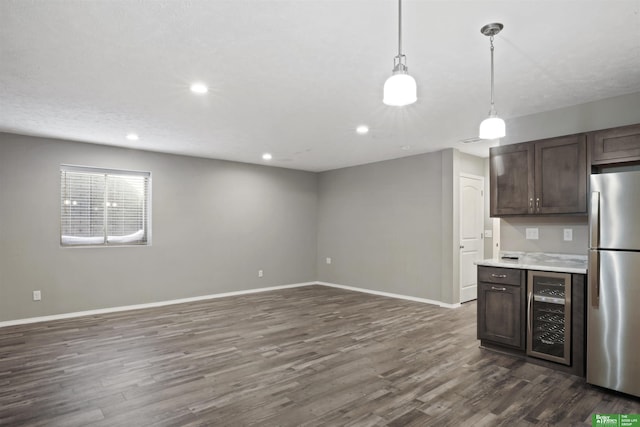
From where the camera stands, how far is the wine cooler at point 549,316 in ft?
10.7

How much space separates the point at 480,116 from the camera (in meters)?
4.14

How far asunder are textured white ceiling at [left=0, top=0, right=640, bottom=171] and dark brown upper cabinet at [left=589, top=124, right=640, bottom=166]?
16.3 inches

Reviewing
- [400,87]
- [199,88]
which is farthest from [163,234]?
[400,87]

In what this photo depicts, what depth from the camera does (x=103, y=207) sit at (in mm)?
5668

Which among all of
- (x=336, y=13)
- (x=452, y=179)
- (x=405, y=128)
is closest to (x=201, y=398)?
(x=336, y=13)

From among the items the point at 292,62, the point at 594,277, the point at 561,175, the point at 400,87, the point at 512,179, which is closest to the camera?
the point at 400,87

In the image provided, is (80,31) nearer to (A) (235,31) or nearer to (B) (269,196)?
(A) (235,31)

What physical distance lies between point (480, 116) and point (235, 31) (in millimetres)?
2982

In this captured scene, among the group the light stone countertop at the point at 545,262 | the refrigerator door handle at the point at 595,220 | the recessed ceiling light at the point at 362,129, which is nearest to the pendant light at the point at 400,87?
the refrigerator door handle at the point at 595,220

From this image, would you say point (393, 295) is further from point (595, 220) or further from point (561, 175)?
point (595, 220)

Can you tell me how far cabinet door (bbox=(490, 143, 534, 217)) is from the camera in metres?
3.84

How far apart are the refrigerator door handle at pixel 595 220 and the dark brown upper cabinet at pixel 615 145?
53cm

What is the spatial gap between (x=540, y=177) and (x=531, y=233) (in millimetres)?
707

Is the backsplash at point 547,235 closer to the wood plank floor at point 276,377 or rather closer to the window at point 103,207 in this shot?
the wood plank floor at point 276,377
